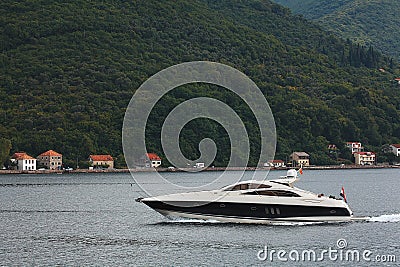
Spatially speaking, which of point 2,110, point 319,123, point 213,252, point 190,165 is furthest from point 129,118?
point 213,252

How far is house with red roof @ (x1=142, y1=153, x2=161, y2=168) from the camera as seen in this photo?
480 ft

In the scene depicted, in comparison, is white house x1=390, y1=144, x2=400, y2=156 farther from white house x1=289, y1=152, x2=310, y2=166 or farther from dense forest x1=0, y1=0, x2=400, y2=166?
white house x1=289, y1=152, x2=310, y2=166

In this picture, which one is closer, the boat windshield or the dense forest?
the boat windshield

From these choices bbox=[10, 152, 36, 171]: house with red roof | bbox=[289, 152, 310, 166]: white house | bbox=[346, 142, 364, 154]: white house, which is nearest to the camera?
bbox=[10, 152, 36, 171]: house with red roof

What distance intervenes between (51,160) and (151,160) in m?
17.0

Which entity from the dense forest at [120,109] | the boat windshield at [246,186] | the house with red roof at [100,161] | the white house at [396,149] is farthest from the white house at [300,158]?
the boat windshield at [246,186]

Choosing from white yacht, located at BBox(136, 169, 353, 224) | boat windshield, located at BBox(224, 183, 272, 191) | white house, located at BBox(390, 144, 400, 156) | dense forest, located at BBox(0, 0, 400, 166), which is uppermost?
dense forest, located at BBox(0, 0, 400, 166)

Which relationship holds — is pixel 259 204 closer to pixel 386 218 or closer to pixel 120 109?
pixel 386 218

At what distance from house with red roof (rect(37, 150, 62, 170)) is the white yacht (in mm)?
100608

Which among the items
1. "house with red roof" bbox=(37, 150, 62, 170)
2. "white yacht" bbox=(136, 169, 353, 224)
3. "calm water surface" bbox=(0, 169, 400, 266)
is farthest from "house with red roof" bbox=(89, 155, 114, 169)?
"white yacht" bbox=(136, 169, 353, 224)

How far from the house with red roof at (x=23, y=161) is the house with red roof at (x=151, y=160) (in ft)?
64.0

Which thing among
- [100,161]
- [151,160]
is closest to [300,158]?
[151,160]

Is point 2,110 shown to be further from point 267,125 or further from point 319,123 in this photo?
point 319,123

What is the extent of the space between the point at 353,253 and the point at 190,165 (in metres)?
109
